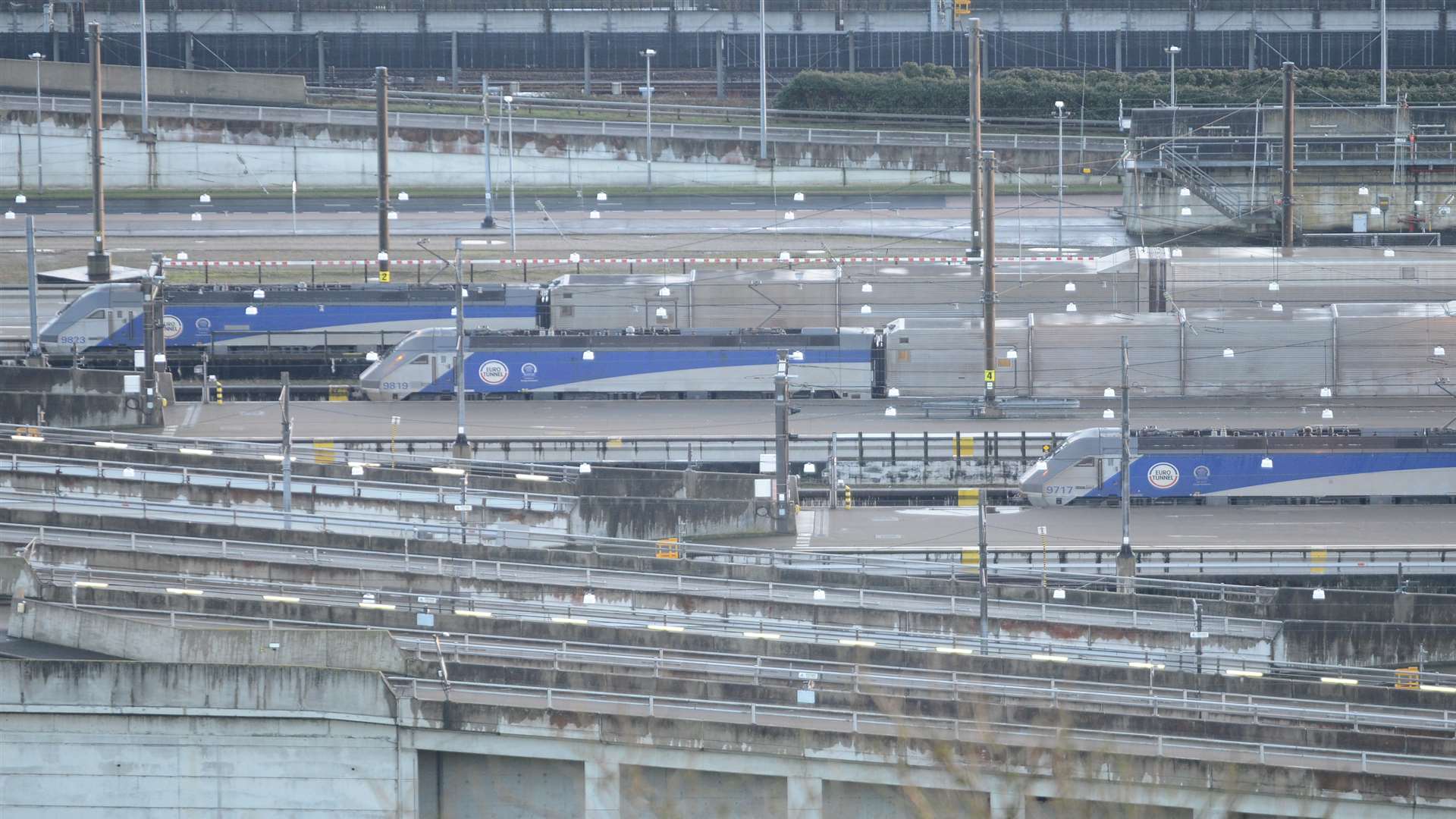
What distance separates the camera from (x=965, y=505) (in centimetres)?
3753

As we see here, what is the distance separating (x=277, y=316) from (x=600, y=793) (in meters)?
24.1

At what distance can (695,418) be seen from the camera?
4212cm

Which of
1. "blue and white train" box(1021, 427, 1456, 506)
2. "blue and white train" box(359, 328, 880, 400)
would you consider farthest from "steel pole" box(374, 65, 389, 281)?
"blue and white train" box(1021, 427, 1456, 506)

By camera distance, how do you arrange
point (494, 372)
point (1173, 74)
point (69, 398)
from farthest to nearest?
point (1173, 74) → point (494, 372) → point (69, 398)

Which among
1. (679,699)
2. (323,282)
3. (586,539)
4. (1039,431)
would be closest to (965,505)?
(1039,431)

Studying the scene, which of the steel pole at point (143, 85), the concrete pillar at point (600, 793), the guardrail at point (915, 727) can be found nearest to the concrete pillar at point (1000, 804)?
the guardrail at point (915, 727)

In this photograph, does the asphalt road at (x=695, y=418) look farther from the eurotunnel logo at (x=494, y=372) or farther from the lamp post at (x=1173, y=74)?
the lamp post at (x=1173, y=74)

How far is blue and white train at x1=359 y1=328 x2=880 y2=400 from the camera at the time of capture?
44.0 m

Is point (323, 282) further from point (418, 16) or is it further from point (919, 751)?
point (919, 751)

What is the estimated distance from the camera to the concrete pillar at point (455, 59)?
6869 centimetres

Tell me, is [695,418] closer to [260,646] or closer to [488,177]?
[488,177]

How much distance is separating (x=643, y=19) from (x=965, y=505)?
37.9 m

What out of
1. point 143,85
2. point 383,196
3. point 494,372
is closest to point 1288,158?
point 494,372

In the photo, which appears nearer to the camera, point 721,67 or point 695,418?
point 695,418
